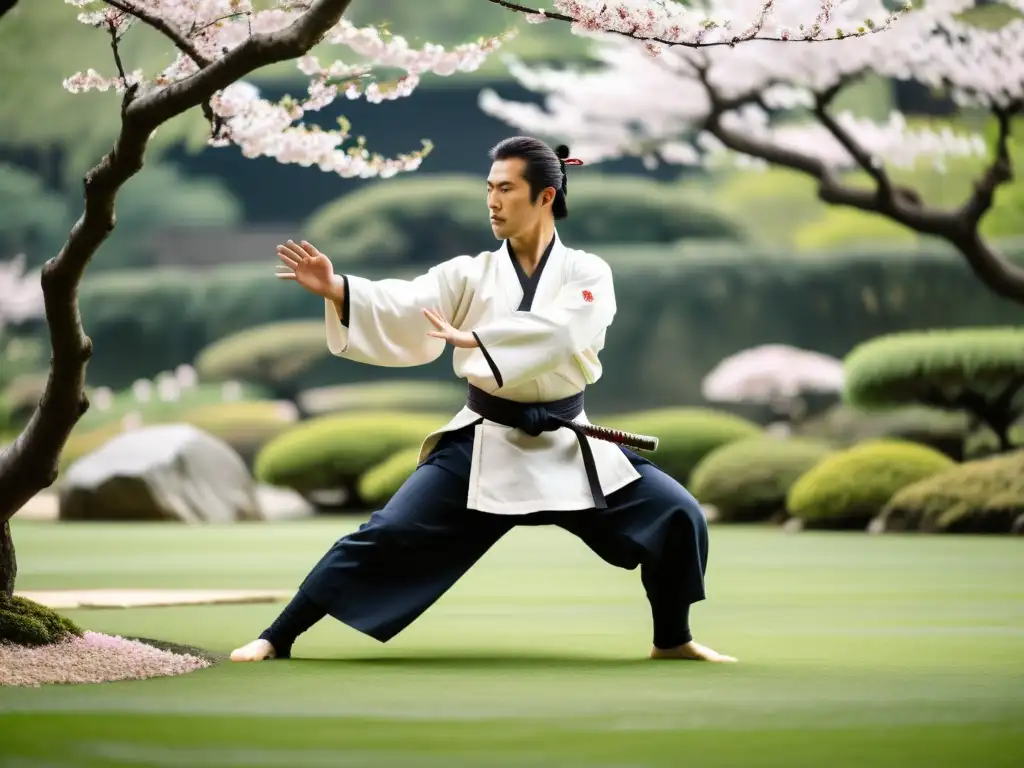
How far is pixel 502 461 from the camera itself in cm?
379

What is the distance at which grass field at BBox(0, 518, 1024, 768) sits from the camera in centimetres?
248

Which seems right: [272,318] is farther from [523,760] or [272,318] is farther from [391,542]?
[523,760]

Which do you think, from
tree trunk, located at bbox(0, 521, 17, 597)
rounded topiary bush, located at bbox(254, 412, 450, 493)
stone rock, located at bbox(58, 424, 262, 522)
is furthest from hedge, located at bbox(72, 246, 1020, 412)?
tree trunk, located at bbox(0, 521, 17, 597)

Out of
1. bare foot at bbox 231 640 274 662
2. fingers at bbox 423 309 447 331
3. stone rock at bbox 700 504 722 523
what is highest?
fingers at bbox 423 309 447 331

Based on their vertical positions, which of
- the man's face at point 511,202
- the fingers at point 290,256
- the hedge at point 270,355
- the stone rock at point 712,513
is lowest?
the stone rock at point 712,513

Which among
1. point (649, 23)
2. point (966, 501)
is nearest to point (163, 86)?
point (649, 23)

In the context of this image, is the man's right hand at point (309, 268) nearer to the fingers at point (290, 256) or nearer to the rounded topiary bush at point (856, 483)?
the fingers at point (290, 256)

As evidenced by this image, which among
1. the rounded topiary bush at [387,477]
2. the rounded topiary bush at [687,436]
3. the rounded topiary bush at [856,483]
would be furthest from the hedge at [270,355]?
the rounded topiary bush at [856,483]

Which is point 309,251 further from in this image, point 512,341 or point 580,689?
point 580,689

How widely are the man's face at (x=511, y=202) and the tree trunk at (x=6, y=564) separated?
1.35 meters

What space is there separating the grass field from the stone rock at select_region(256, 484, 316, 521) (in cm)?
583

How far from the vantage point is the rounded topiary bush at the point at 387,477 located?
11.7 metres

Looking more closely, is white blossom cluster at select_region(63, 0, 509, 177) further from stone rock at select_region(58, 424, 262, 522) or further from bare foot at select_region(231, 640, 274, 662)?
stone rock at select_region(58, 424, 262, 522)

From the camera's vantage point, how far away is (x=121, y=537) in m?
9.43
